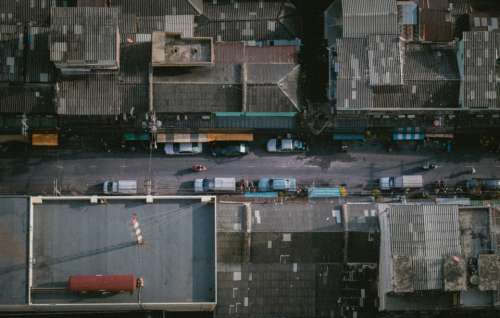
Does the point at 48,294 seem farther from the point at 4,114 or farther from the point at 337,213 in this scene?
the point at 337,213

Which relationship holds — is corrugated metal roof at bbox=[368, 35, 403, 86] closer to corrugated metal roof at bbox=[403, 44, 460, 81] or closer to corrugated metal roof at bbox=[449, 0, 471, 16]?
corrugated metal roof at bbox=[403, 44, 460, 81]

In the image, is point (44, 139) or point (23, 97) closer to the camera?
point (23, 97)

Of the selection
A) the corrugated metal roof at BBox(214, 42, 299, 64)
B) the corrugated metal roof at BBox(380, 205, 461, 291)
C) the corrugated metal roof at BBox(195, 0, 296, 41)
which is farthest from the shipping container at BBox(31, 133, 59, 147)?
the corrugated metal roof at BBox(380, 205, 461, 291)

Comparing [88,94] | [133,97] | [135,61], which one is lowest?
[133,97]

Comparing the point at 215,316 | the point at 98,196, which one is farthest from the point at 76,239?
the point at 215,316

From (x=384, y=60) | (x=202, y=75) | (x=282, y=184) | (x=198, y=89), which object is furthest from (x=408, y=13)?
(x=198, y=89)

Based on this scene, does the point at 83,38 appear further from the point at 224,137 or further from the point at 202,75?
the point at 224,137
